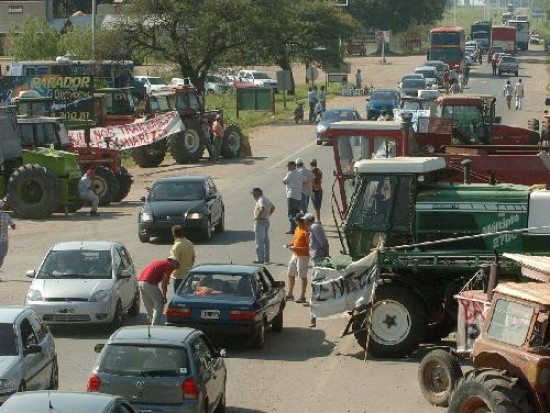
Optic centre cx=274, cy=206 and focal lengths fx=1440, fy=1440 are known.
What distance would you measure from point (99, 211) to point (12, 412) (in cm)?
2605

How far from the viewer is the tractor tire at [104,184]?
127ft

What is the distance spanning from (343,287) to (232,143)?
98.6 feet

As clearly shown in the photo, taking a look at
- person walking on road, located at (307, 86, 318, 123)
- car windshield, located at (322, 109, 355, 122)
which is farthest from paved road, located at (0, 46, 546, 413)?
person walking on road, located at (307, 86, 318, 123)

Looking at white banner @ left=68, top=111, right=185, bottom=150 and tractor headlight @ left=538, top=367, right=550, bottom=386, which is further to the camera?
white banner @ left=68, top=111, right=185, bottom=150

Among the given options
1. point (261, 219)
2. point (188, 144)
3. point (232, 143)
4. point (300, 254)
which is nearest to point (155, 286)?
point (300, 254)

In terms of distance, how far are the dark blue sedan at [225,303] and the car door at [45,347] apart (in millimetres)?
3488

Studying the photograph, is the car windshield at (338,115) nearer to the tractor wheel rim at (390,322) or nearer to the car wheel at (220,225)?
the car wheel at (220,225)

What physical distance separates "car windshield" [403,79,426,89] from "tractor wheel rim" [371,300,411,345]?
5471 centimetres

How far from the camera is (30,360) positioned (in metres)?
16.6

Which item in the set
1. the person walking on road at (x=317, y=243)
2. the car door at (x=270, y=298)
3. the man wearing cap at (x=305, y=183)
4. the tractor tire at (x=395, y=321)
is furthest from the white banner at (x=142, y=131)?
the tractor tire at (x=395, y=321)

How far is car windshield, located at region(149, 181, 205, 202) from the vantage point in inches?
1281

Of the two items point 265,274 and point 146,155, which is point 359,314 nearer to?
point 265,274

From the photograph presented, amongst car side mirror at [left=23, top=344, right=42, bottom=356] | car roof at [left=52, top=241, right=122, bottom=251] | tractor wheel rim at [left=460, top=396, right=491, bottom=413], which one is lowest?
car roof at [left=52, top=241, right=122, bottom=251]

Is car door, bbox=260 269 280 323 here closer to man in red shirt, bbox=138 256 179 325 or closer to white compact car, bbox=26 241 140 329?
man in red shirt, bbox=138 256 179 325
